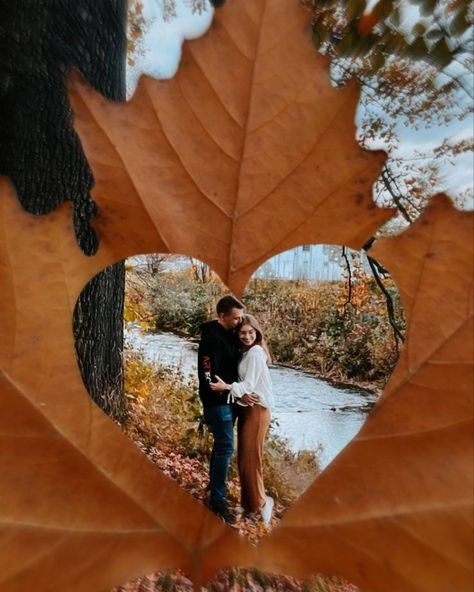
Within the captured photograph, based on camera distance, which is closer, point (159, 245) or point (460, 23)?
point (159, 245)

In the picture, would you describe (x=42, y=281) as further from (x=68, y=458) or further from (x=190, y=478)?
(x=190, y=478)

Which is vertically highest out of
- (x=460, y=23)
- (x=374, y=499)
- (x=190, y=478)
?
(x=460, y=23)

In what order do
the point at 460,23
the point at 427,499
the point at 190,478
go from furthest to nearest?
the point at 190,478, the point at 460,23, the point at 427,499

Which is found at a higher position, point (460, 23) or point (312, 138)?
point (460, 23)

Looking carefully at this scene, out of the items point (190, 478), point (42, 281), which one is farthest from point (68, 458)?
point (190, 478)

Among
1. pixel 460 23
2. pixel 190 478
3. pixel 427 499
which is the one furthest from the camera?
pixel 190 478

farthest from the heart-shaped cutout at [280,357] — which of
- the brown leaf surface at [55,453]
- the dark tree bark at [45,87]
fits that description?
the brown leaf surface at [55,453]

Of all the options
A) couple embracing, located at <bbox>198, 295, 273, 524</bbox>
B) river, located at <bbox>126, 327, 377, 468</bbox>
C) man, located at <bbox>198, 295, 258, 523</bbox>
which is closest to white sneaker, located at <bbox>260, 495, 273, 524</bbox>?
couple embracing, located at <bbox>198, 295, 273, 524</bbox>

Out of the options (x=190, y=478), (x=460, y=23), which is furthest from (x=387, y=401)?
(x=190, y=478)

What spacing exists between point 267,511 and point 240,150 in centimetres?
152

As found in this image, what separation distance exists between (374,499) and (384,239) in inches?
1.8

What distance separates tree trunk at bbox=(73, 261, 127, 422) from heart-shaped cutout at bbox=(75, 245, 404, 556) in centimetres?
50

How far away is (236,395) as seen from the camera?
3.58 ft

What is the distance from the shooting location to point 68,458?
0.29 feet
